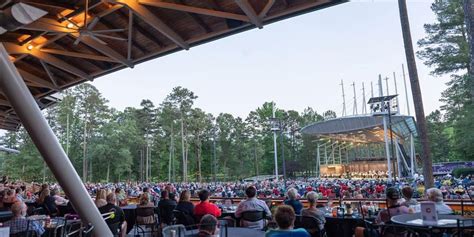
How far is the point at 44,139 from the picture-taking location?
3445 millimetres

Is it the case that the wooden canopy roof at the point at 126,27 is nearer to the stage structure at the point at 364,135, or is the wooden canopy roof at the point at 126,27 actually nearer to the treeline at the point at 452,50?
the stage structure at the point at 364,135

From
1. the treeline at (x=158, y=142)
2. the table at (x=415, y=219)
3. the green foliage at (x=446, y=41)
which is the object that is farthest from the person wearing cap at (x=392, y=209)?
the treeline at (x=158, y=142)

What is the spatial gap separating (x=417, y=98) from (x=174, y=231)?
24.3 feet

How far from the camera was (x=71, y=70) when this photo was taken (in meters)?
6.33

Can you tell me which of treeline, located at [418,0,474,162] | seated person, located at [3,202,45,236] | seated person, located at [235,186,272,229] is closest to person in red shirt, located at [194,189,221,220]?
seated person, located at [235,186,272,229]

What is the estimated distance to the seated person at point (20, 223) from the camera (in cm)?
401

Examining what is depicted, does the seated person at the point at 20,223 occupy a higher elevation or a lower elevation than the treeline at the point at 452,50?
lower

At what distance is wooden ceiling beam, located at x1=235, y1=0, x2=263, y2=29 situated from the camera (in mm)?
3713

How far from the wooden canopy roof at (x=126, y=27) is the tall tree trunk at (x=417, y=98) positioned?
18.7 ft

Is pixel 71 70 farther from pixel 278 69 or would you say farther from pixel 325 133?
pixel 278 69

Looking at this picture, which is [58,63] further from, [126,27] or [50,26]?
[126,27]

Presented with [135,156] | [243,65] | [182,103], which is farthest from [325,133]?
[243,65]

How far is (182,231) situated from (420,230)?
7.43 ft

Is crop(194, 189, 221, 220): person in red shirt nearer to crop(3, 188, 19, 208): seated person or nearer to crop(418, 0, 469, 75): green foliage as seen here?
crop(3, 188, 19, 208): seated person
